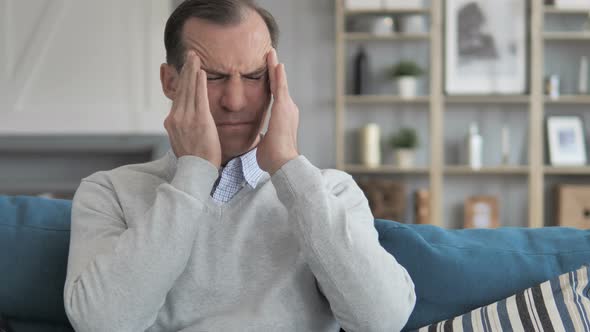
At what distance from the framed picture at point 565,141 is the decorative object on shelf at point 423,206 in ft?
2.97

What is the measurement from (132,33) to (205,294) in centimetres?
392

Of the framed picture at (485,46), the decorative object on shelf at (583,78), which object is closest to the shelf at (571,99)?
the decorative object on shelf at (583,78)

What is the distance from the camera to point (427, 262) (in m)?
1.49

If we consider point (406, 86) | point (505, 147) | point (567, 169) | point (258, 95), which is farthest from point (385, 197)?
point (258, 95)

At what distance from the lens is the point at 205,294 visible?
136cm

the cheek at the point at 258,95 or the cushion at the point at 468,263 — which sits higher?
the cheek at the point at 258,95

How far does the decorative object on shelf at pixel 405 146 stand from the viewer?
5.19m

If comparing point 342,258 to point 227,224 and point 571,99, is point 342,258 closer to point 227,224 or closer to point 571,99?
point 227,224

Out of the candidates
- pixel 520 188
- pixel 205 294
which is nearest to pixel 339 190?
pixel 205 294

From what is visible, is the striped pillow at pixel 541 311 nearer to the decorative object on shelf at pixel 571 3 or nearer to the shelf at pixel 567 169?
the shelf at pixel 567 169

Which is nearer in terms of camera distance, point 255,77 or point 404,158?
point 255,77

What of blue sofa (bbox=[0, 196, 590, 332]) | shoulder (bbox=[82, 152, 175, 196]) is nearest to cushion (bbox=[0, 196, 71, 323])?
blue sofa (bbox=[0, 196, 590, 332])

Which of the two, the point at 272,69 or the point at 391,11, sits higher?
the point at 391,11

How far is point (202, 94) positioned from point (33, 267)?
52cm
